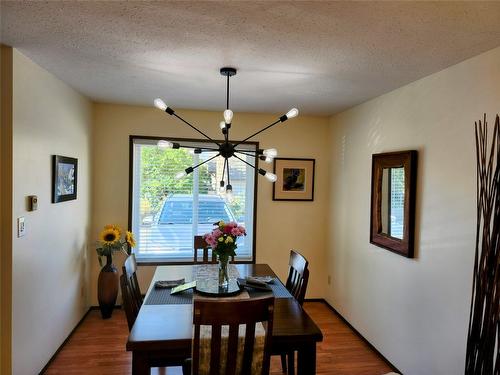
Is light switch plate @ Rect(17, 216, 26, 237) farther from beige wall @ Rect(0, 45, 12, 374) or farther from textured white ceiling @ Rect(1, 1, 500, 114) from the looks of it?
textured white ceiling @ Rect(1, 1, 500, 114)

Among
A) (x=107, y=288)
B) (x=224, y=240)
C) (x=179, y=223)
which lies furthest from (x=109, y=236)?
(x=224, y=240)

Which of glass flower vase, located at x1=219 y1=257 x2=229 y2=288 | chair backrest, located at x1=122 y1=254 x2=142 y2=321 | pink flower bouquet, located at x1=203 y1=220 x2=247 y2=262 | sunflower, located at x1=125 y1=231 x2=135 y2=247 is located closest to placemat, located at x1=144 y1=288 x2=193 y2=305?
chair backrest, located at x1=122 y1=254 x2=142 y2=321

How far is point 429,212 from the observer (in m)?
2.46

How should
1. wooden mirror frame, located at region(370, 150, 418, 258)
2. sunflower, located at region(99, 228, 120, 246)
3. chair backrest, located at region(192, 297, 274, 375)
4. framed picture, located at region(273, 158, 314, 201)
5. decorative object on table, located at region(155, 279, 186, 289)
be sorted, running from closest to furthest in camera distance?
chair backrest, located at region(192, 297, 274, 375)
decorative object on table, located at region(155, 279, 186, 289)
wooden mirror frame, located at region(370, 150, 418, 258)
sunflower, located at region(99, 228, 120, 246)
framed picture, located at region(273, 158, 314, 201)

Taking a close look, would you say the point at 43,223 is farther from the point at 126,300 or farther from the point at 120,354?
the point at 120,354

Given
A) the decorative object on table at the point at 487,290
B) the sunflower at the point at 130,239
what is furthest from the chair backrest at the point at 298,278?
the sunflower at the point at 130,239

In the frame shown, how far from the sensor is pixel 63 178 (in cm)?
291

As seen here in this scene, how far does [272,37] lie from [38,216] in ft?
6.84

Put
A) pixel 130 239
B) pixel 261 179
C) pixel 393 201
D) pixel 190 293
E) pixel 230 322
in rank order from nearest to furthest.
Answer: pixel 230 322 < pixel 190 293 < pixel 393 201 < pixel 130 239 < pixel 261 179

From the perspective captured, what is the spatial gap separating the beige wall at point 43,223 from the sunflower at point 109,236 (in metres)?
0.21

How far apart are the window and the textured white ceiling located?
115 cm

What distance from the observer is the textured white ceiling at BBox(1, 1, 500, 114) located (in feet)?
5.21

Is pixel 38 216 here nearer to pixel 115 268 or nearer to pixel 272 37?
pixel 115 268

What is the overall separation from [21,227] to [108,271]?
4.92 ft
